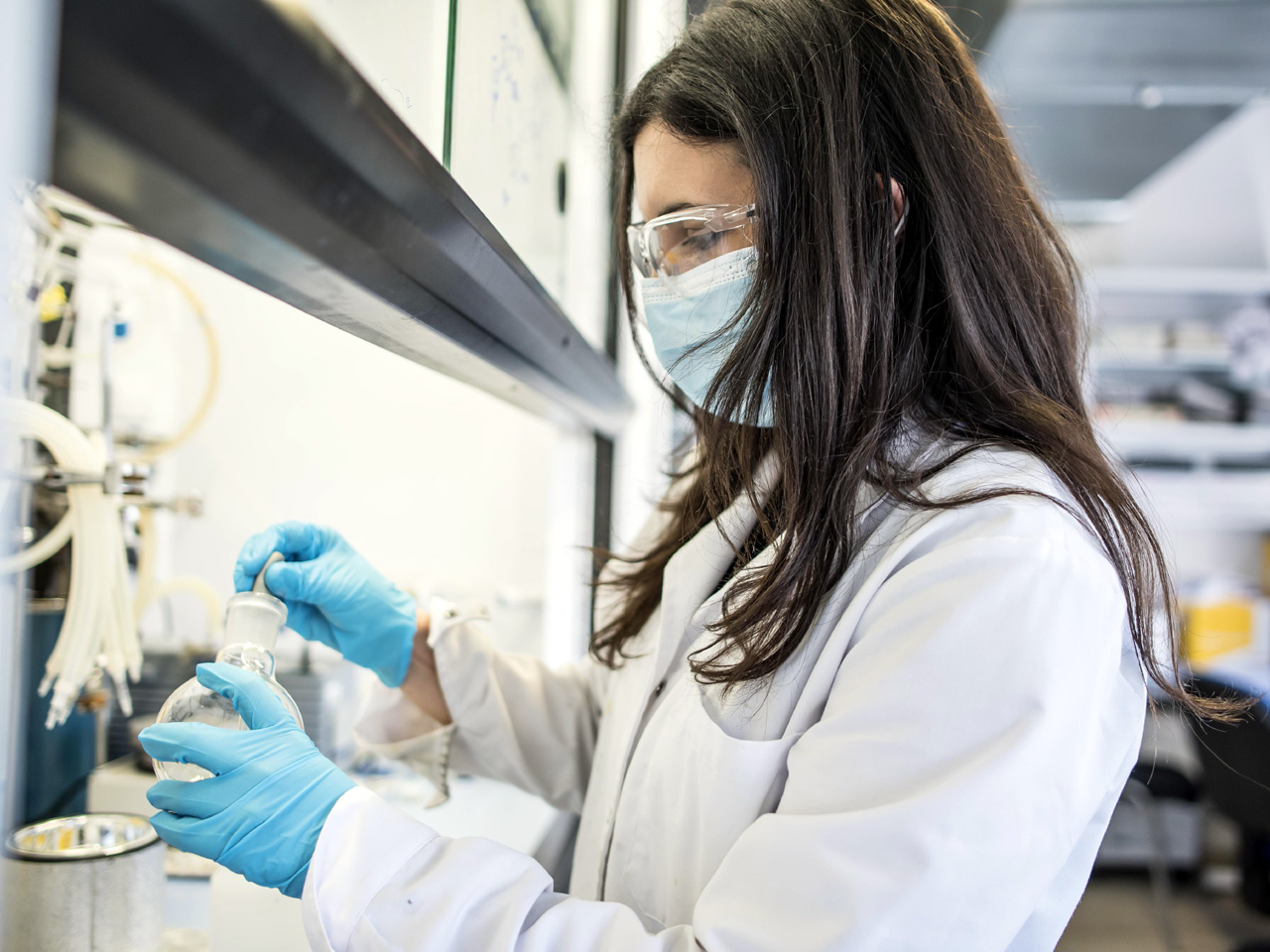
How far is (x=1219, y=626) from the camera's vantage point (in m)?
3.55

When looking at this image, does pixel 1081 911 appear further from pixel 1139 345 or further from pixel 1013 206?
pixel 1013 206

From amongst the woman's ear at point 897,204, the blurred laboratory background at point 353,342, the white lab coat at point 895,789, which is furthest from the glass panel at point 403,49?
the white lab coat at point 895,789

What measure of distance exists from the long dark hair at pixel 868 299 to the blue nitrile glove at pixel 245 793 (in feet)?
1.13

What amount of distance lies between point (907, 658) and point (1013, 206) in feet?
1.55

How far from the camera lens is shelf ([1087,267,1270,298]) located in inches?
140

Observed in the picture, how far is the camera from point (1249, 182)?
3.88 metres

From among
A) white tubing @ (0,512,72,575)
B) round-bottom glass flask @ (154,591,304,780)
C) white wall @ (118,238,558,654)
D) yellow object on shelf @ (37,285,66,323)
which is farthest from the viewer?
white wall @ (118,238,558,654)

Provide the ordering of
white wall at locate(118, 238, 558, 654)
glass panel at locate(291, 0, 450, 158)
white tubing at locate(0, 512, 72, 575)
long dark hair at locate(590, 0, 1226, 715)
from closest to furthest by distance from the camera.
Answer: glass panel at locate(291, 0, 450, 158) → long dark hair at locate(590, 0, 1226, 715) → white tubing at locate(0, 512, 72, 575) → white wall at locate(118, 238, 558, 654)

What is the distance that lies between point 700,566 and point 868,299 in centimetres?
32

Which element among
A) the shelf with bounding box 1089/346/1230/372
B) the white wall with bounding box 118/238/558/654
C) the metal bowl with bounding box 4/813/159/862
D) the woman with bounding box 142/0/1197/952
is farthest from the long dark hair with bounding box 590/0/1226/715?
the shelf with bounding box 1089/346/1230/372

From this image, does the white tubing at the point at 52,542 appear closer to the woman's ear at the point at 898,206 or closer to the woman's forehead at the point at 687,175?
the woman's forehead at the point at 687,175

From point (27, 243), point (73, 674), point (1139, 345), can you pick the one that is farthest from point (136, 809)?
point (1139, 345)

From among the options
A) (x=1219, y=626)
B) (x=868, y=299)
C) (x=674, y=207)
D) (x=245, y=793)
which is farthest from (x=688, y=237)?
(x=1219, y=626)

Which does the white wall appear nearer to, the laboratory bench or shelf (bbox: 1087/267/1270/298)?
the laboratory bench
